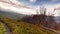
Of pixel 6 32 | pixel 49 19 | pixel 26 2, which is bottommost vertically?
pixel 6 32

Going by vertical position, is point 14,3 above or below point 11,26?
above

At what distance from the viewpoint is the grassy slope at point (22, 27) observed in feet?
8.87

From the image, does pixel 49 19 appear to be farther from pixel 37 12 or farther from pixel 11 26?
pixel 11 26

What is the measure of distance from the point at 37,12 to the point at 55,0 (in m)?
0.42

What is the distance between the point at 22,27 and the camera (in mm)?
2748

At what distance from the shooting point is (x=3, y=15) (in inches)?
108

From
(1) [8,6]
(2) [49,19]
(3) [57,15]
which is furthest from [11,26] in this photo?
(3) [57,15]

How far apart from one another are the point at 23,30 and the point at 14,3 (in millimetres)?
556

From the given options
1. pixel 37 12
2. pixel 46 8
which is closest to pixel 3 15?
pixel 37 12

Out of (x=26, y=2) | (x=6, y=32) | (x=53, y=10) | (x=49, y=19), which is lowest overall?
(x=6, y=32)

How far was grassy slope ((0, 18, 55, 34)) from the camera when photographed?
8.87 ft

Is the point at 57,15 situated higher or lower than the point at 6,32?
higher

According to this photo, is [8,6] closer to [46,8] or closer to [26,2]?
[26,2]

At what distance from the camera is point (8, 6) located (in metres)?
2.79
